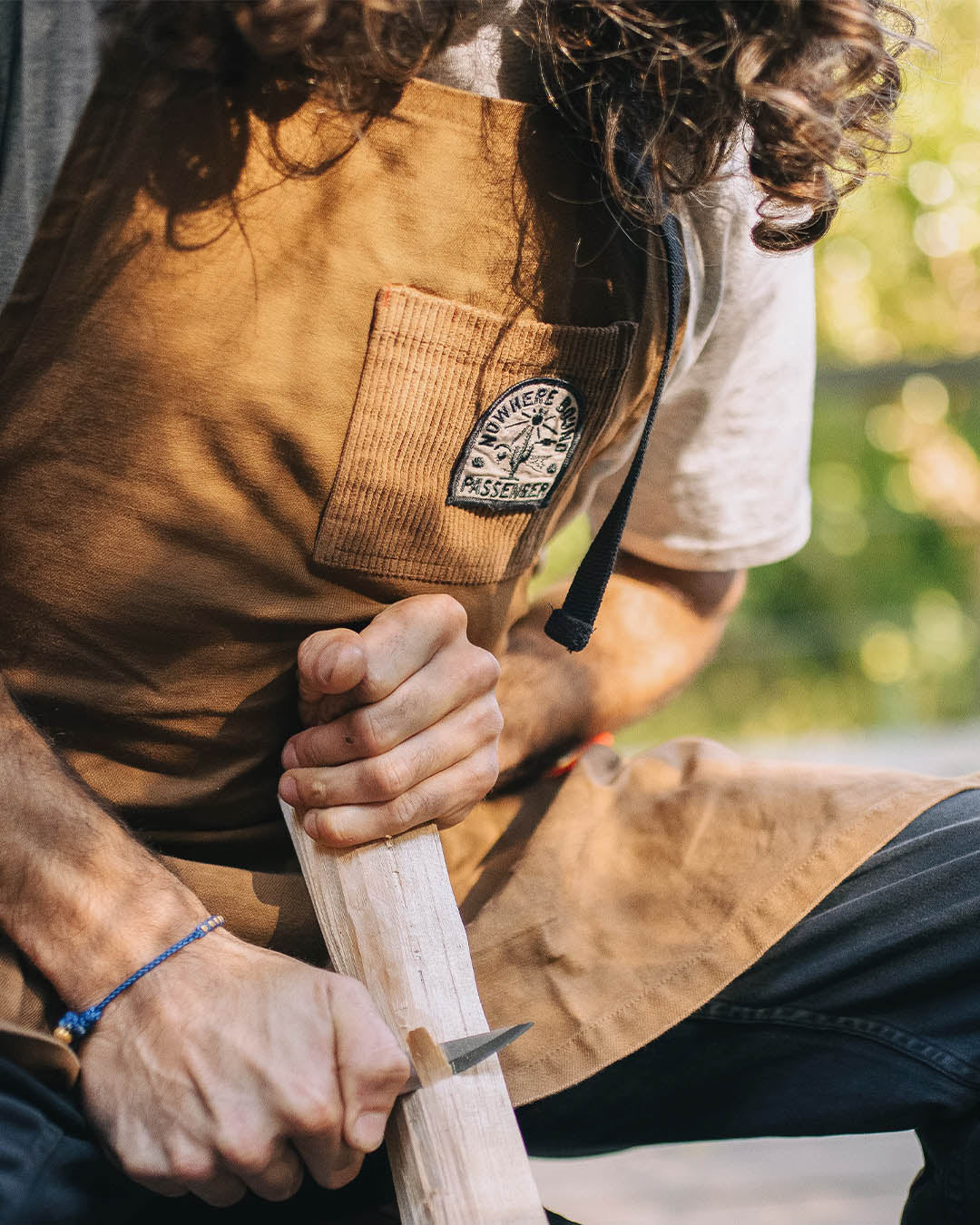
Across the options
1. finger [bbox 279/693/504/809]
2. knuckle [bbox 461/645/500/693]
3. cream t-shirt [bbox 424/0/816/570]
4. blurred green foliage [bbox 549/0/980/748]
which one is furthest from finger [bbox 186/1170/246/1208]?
blurred green foliage [bbox 549/0/980/748]

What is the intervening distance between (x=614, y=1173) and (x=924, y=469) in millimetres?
2931

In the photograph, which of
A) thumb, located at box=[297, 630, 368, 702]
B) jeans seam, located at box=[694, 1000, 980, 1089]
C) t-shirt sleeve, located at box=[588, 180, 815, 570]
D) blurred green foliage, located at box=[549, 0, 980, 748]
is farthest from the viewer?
blurred green foliage, located at box=[549, 0, 980, 748]

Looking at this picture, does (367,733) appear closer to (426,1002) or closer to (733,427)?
(426,1002)

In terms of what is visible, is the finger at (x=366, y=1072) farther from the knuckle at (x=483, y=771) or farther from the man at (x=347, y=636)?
the knuckle at (x=483, y=771)

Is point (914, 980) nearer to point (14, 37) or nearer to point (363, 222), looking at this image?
point (363, 222)

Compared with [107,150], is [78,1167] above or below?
below

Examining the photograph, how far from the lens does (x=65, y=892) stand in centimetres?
73

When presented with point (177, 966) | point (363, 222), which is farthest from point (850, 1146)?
point (363, 222)

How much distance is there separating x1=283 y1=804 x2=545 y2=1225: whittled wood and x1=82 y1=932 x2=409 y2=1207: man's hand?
3 cm

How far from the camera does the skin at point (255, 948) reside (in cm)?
68

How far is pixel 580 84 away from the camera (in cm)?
73

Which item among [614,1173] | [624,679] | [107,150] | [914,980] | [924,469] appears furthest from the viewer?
[924,469]

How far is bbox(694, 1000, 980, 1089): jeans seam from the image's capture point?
0.87 metres

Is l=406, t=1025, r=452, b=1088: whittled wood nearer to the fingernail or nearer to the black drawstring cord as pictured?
the fingernail
